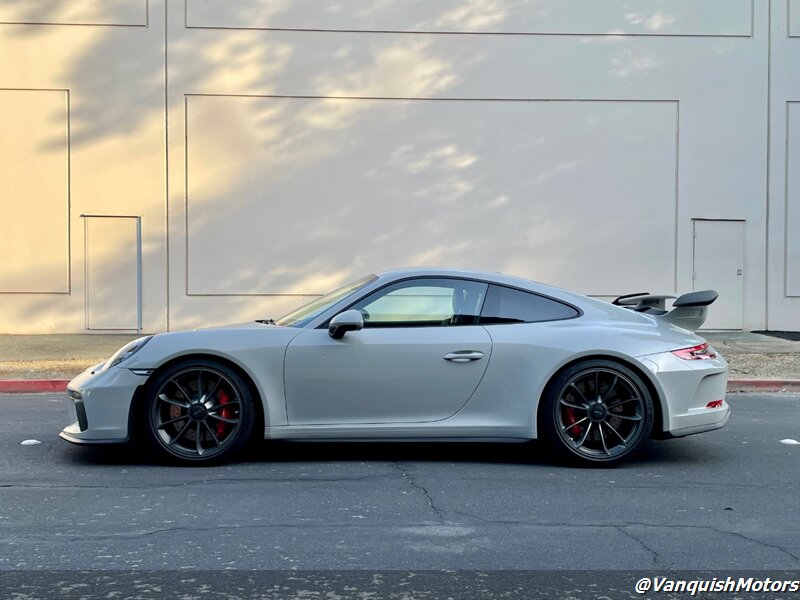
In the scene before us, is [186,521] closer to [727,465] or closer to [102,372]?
[102,372]

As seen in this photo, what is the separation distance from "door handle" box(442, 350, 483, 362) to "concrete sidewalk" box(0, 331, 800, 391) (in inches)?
231

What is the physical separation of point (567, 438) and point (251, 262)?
1100 cm

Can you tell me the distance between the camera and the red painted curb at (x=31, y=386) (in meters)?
10.5

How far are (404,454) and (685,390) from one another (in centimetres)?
200

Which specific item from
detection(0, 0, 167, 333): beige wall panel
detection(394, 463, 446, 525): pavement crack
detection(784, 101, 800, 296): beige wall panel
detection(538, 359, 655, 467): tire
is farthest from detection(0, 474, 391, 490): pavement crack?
detection(784, 101, 800, 296): beige wall panel

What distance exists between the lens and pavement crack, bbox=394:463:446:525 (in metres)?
5.16

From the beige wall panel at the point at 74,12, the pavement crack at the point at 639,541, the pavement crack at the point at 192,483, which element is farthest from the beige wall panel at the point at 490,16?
the pavement crack at the point at 639,541

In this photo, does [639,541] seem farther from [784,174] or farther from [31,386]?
[784,174]

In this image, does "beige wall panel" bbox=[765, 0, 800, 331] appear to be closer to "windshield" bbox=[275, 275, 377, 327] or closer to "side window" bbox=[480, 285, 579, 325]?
"side window" bbox=[480, 285, 579, 325]

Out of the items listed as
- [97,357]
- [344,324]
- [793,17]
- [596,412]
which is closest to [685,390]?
[596,412]

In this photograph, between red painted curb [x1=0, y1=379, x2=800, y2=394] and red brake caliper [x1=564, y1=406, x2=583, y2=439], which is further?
red painted curb [x1=0, y1=379, x2=800, y2=394]

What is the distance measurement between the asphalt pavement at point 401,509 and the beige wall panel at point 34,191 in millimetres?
9672

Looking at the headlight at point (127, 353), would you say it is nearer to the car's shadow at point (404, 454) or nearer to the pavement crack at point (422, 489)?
the car's shadow at point (404, 454)

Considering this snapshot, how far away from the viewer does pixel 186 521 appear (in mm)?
5004
